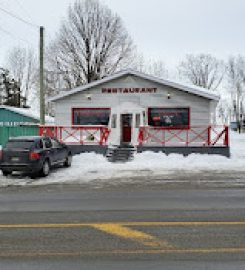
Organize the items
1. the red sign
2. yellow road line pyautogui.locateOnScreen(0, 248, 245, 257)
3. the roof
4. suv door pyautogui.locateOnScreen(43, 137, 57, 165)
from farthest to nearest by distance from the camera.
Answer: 1. the red sign
2. the roof
3. suv door pyautogui.locateOnScreen(43, 137, 57, 165)
4. yellow road line pyautogui.locateOnScreen(0, 248, 245, 257)

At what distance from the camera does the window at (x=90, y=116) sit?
24.6 metres

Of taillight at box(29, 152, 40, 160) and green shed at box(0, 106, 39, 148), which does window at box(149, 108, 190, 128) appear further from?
green shed at box(0, 106, 39, 148)

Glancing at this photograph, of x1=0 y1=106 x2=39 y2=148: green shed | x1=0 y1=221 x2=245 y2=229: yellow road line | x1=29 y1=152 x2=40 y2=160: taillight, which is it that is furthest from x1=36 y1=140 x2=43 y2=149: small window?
x1=0 y1=106 x2=39 y2=148: green shed

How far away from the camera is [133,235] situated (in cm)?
660

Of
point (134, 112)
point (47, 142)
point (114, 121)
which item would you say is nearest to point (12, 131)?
point (114, 121)

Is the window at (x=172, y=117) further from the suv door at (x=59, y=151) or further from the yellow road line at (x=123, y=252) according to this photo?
the yellow road line at (x=123, y=252)

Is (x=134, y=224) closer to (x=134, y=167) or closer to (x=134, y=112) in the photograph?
(x=134, y=167)

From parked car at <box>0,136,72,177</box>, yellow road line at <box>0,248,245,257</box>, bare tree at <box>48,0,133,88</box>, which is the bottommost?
yellow road line at <box>0,248,245,257</box>

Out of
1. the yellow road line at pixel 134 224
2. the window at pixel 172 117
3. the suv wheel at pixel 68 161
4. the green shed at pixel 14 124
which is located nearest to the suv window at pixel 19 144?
the suv wheel at pixel 68 161

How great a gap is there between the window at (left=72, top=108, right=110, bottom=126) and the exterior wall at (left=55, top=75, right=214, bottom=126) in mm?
252

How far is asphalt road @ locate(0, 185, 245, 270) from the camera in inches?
211

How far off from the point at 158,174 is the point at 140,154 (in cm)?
529

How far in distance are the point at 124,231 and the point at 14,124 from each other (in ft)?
94.5

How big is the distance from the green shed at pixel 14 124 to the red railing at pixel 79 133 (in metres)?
→ 9.94
